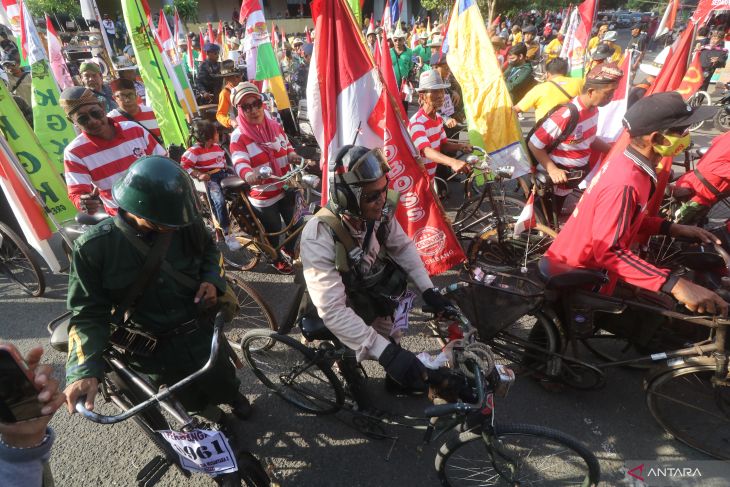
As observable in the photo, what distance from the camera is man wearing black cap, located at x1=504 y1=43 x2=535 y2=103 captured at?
25.2ft

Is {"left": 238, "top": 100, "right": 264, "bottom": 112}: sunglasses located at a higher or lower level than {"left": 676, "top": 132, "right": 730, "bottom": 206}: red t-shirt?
higher

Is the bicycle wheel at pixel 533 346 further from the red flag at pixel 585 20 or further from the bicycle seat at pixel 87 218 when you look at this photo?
the red flag at pixel 585 20

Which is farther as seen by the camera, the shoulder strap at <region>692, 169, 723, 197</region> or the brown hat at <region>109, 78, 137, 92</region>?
the brown hat at <region>109, 78, 137, 92</region>

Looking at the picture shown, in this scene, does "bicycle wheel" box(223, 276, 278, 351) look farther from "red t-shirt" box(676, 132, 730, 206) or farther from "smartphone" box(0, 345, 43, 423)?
"red t-shirt" box(676, 132, 730, 206)

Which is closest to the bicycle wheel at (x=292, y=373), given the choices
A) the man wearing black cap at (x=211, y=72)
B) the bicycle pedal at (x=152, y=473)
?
the bicycle pedal at (x=152, y=473)

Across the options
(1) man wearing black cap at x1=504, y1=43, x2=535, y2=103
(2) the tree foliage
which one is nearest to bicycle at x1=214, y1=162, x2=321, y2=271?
(1) man wearing black cap at x1=504, y1=43, x2=535, y2=103

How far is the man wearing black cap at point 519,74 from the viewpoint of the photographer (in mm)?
7668

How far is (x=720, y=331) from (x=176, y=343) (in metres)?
3.30

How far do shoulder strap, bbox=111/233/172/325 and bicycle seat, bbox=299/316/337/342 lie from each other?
0.99 m

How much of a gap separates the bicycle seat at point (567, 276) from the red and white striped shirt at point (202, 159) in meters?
4.07

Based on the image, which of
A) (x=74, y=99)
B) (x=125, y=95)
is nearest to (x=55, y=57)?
(x=125, y=95)

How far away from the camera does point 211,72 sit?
10117 mm

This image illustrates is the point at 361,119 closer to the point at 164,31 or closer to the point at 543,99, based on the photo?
the point at 543,99

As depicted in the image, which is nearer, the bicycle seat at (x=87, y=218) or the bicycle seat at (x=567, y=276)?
the bicycle seat at (x=567, y=276)
